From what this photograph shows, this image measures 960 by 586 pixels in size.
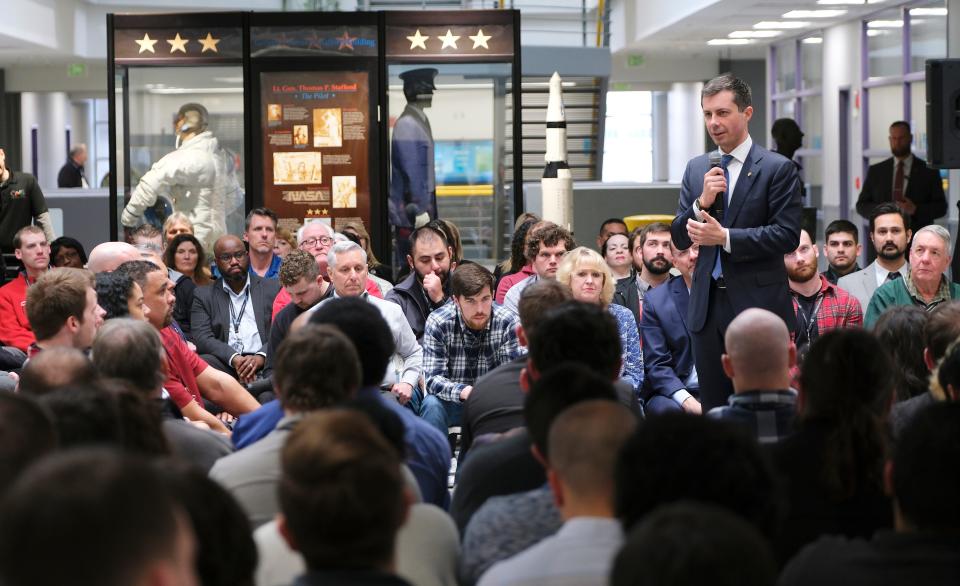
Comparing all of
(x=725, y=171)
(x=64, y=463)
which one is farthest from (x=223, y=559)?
(x=725, y=171)

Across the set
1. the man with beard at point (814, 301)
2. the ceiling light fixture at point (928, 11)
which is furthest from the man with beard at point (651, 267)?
the ceiling light fixture at point (928, 11)

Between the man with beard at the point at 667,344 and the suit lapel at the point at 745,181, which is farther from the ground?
the suit lapel at the point at 745,181

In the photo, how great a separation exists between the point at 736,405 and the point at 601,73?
40.9ft

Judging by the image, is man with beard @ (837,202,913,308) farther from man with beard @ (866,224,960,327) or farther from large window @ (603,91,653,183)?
large window @ (603,91,653,183)

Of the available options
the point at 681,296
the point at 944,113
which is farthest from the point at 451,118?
the point at 944,113

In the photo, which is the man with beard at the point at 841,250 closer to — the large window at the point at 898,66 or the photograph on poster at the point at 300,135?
the photograph on poster at the point at 300,135

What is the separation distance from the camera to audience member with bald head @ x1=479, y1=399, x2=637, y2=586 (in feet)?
7.21

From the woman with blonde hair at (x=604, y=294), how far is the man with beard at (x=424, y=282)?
Result: 115cm

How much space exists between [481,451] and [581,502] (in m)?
1.06

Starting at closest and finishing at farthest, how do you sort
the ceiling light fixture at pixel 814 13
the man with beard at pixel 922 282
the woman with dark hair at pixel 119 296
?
the woman with dark hair at pixel 119 296
the man with beard at pixel 922 282
the ceiling light fixture at pixel 814 13

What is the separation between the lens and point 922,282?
6.40m

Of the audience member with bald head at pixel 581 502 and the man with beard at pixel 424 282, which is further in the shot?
the man with beard at pixel 424 282

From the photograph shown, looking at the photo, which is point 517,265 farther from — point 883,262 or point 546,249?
point 883,262

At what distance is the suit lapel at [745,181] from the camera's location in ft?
16.3
